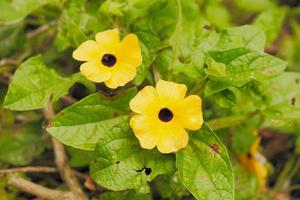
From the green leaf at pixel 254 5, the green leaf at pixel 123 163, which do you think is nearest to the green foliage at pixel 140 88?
the green leaf at pixel 123 163

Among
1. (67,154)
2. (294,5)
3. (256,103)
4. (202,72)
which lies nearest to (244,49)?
(202,72)

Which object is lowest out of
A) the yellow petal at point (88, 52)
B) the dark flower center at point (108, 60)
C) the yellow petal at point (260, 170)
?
the yellow petal at point (260, 170)

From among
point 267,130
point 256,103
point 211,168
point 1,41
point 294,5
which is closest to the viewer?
point 211,168

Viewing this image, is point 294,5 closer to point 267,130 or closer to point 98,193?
point 267,130

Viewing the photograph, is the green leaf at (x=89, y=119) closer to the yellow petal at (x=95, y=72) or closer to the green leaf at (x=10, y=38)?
the yellow petal at (x=95, y=72)

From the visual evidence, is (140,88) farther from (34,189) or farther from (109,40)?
(34,189)

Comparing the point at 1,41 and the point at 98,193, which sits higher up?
the point at 1,41
